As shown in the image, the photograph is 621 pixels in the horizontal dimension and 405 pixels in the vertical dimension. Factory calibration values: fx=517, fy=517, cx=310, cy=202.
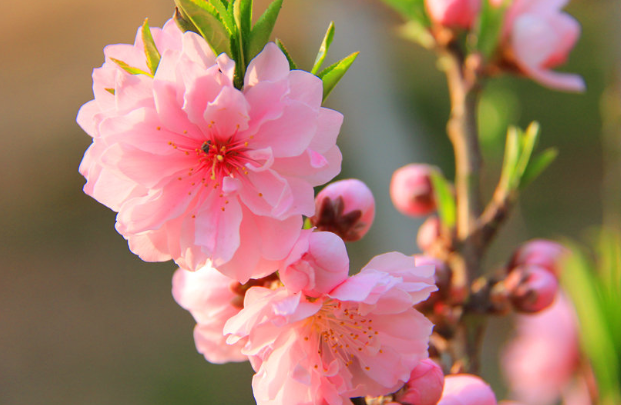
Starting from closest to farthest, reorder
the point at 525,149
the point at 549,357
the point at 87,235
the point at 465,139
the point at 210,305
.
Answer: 1. the point at 210,305
2. the point at 525,149
3. the point at 465,139
4. the point at 549,357
5. the point at 87,235

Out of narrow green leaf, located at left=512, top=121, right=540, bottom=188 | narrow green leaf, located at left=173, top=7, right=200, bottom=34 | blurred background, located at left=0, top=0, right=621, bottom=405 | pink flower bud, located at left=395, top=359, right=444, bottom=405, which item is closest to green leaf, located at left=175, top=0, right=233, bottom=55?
narrow green leaf, located at left=173, top=7, right=200, bottom=34

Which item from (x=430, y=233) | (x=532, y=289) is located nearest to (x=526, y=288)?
(x=532, y=289)

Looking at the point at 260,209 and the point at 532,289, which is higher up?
the point at 260,209

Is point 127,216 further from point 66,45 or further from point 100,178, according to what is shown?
point 66,45

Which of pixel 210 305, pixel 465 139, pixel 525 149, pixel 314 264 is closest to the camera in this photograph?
pixel 314 264

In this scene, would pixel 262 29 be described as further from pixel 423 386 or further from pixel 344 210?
pixel 423 386

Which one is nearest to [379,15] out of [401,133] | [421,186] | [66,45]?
[401,133]

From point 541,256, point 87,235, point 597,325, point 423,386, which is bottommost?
point 87,235
